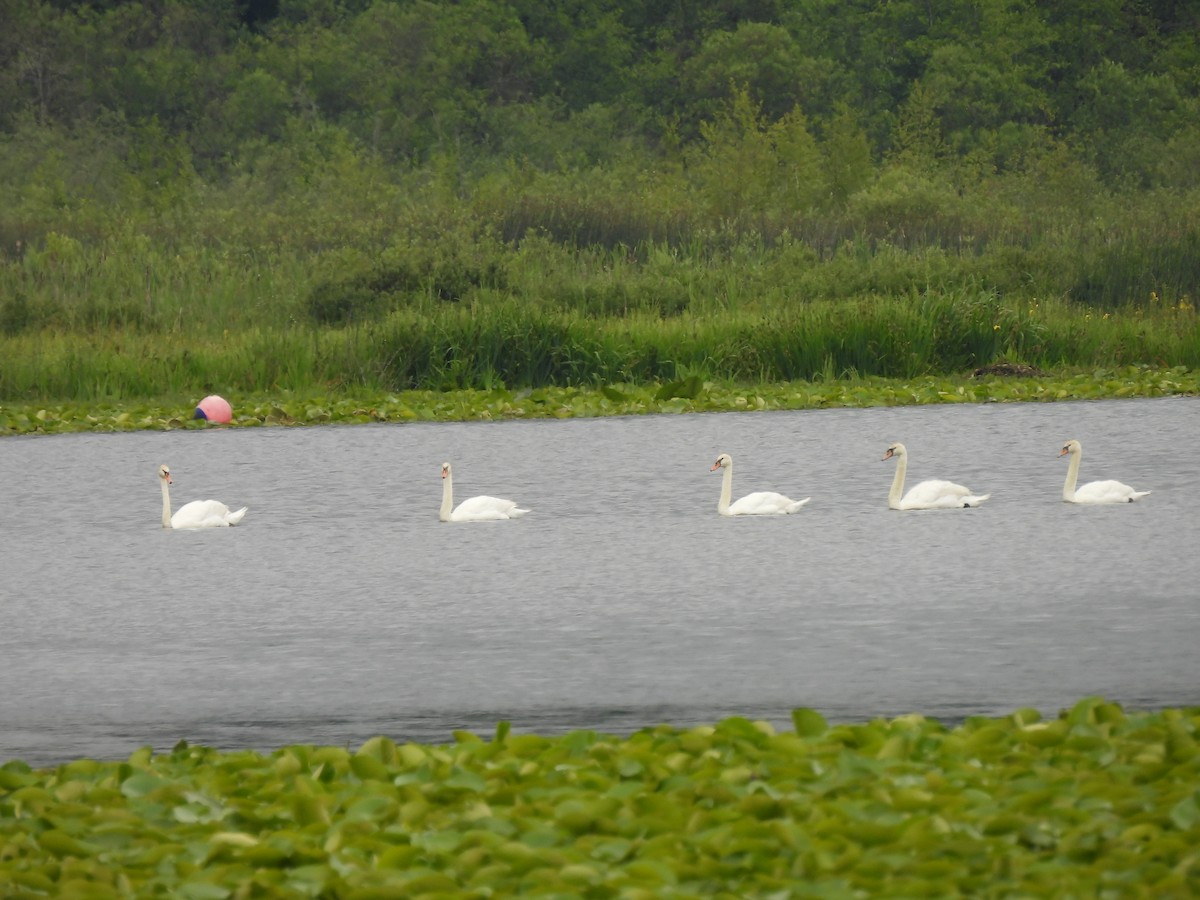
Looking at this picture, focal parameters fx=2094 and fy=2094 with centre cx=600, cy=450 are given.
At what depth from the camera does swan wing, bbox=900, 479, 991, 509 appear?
479 inches

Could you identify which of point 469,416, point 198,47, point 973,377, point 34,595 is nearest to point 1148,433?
point 973,377

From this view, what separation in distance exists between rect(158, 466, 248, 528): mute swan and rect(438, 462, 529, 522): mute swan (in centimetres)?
125

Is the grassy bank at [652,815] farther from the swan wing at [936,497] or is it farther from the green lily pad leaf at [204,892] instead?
the swan wing at [936,497]

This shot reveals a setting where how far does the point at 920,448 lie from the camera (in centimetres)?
1552

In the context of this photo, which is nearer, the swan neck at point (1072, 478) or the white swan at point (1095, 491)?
the white swan at point (1095, 491)

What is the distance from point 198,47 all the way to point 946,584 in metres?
42.0

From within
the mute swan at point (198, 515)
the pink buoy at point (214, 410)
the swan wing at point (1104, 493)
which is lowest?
the pink buoy at point (214, 410)

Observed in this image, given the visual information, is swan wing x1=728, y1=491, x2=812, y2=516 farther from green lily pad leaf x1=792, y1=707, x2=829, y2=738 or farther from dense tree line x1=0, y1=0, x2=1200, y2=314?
dense tree line x1=0, y1=0, x2=1200, y2=314

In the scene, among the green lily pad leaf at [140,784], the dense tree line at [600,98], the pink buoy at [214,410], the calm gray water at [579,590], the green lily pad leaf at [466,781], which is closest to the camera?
the green lily pad leaf at [466,781]

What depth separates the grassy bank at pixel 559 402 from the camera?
59.6 feet

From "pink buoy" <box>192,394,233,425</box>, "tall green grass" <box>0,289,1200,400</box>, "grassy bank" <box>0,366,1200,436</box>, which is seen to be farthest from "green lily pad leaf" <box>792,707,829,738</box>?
"tall green grass" <box>0,289,1200,400</box>

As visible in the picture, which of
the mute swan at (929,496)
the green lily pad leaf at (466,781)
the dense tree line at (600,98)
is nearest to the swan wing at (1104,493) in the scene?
the mute swan at (929,496)

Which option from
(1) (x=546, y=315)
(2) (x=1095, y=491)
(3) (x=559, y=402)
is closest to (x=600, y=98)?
(1) (x=546, y=315)

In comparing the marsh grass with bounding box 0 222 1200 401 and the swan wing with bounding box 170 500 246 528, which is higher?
the swan wing with bounding box 170 500 246 528
